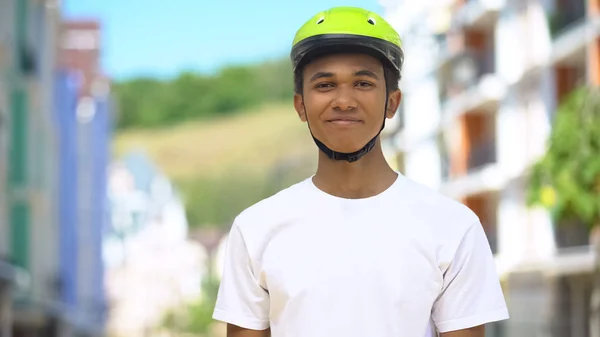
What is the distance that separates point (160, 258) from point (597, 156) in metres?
79.1

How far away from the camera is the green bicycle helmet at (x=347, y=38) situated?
320 centimetres

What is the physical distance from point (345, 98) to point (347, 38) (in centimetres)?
16

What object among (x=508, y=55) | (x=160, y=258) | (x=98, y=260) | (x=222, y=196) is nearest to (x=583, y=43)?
(x=508, y=55)

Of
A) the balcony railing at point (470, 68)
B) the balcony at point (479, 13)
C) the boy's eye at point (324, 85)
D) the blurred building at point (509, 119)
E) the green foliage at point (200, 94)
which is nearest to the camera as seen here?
the boy's eye at point (324, 85)

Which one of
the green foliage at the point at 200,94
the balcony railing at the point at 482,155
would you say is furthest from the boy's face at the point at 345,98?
the green foliage at the point at 200,94

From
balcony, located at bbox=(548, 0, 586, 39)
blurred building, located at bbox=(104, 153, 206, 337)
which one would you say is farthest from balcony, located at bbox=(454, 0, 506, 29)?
blurred building, located at bbox=(104, 153, 206, 337)

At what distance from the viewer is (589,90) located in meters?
19.6

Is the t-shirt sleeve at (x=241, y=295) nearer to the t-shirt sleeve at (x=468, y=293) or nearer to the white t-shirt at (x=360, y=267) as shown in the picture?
the white t-shirt at (x=360, y=267)

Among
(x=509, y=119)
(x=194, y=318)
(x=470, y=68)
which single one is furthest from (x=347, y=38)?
(x=194, y=318)

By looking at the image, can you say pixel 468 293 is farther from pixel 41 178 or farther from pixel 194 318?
pixel 194 318

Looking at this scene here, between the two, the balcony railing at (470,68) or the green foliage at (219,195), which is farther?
the green foliage at (219,195)

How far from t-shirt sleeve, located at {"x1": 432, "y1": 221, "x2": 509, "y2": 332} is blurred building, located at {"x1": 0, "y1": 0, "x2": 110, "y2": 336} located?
2296 cm

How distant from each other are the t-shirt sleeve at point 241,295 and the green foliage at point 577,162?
1576cm

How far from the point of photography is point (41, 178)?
111 feet
